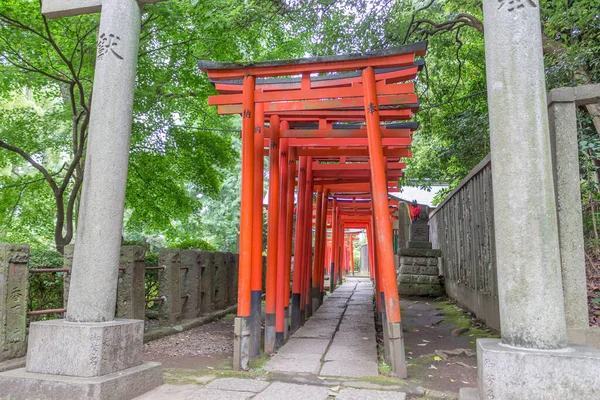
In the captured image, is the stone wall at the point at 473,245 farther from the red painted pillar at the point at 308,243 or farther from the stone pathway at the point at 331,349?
the red painted pillar at the point at 308,243

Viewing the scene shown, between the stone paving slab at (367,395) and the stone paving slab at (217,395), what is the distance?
2.54 feet

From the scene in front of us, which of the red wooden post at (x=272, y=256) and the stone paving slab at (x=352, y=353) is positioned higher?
the red wooden post at (x=272, y=256)

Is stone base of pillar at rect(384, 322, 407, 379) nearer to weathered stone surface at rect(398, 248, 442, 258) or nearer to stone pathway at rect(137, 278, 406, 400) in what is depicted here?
stone pathway at rect(137, 278, 406, 400)

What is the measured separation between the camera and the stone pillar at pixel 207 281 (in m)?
8.46

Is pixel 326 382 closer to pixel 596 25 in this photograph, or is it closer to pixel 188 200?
pixel 596 25

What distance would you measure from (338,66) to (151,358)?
13.7ft

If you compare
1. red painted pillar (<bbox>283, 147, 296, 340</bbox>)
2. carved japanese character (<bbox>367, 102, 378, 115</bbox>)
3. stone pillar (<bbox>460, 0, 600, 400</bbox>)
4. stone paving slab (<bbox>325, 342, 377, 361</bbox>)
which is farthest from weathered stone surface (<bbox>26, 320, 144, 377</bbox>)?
carved japanese character (<bbox>367, 102, 378, 115</bbox>)

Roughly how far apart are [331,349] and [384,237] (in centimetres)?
177

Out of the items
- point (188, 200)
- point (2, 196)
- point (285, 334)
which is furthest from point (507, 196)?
point (2, 196)

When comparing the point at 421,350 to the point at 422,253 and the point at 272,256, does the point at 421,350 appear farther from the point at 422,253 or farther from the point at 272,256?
the point at 422,253

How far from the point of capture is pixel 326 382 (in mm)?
4090

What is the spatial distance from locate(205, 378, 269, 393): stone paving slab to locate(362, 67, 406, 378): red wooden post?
1.35m

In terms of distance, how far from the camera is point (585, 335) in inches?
149

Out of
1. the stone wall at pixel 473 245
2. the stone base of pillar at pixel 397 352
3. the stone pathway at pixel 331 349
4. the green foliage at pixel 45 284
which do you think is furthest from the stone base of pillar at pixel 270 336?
the stone wall at pixel 473 245
